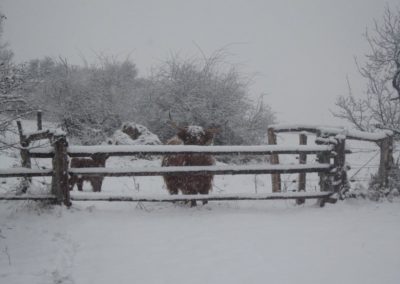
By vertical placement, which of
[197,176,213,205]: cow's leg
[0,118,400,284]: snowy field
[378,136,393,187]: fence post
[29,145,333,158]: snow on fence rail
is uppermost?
[29,145,333,158]: snow on fence rail

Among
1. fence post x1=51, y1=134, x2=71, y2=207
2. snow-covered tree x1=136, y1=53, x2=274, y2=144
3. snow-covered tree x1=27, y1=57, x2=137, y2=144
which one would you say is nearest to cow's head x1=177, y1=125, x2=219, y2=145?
fence post x1=51, y1=134, x2=71, y2=207

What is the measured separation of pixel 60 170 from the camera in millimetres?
5848

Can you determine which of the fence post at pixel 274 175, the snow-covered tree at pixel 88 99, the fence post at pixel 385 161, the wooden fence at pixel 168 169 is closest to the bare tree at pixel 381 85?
the fence post at pixel 385 161

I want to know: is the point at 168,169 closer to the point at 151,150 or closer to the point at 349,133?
the point at 151,150

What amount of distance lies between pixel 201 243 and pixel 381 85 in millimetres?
6278

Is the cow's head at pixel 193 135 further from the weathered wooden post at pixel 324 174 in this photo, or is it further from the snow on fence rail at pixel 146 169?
the weathered wooden post at pixel 324 174

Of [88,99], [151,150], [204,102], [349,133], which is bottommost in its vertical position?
[151,150]

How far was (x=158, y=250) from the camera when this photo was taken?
4.61m

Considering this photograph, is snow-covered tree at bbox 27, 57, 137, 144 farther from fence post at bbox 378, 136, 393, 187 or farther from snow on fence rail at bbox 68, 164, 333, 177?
fence post at bbox 378, 136, 393, 187

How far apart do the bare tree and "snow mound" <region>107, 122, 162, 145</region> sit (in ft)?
25.7

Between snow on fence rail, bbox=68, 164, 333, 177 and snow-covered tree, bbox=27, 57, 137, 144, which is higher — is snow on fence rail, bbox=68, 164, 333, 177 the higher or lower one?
the lower one

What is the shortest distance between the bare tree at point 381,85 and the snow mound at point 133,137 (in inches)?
308

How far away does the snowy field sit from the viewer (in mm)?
3947

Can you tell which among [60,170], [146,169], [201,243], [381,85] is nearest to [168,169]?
[146,169]
